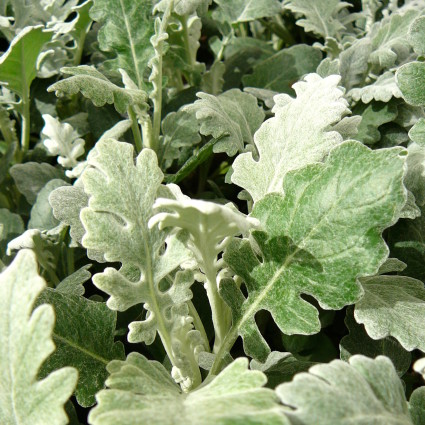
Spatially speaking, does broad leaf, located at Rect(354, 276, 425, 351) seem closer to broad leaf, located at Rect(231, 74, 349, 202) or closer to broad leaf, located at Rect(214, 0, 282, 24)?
broad leaf, located at Rect(231, 74, 349, 202)

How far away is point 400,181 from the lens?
685mm

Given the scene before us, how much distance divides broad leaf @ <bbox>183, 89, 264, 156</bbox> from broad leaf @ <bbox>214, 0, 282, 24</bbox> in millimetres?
240

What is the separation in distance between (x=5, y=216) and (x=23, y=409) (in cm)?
58

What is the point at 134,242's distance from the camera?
767mm

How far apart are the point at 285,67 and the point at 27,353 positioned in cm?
94

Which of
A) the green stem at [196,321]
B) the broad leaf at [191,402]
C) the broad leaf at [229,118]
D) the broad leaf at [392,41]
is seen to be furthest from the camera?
the broad leaf at [392,41]

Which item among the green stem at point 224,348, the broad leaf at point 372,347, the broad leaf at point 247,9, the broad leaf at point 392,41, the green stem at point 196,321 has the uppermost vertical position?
the broad leaf at point 247,9

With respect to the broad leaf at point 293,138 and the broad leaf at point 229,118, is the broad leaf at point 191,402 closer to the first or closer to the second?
the broad leaf at point 293,138

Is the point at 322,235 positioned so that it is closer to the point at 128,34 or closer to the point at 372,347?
the point at 372,347

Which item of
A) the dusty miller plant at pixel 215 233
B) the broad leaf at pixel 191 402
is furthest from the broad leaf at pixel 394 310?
the broad leaf at pixel 191 402

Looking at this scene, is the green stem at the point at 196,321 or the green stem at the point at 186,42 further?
the green stem at the point at 186,42

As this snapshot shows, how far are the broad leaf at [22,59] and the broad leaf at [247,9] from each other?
43 cm

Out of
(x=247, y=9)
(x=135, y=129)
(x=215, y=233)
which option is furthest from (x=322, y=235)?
(x=247, y=9)

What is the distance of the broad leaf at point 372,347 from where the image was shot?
89 centimetres
